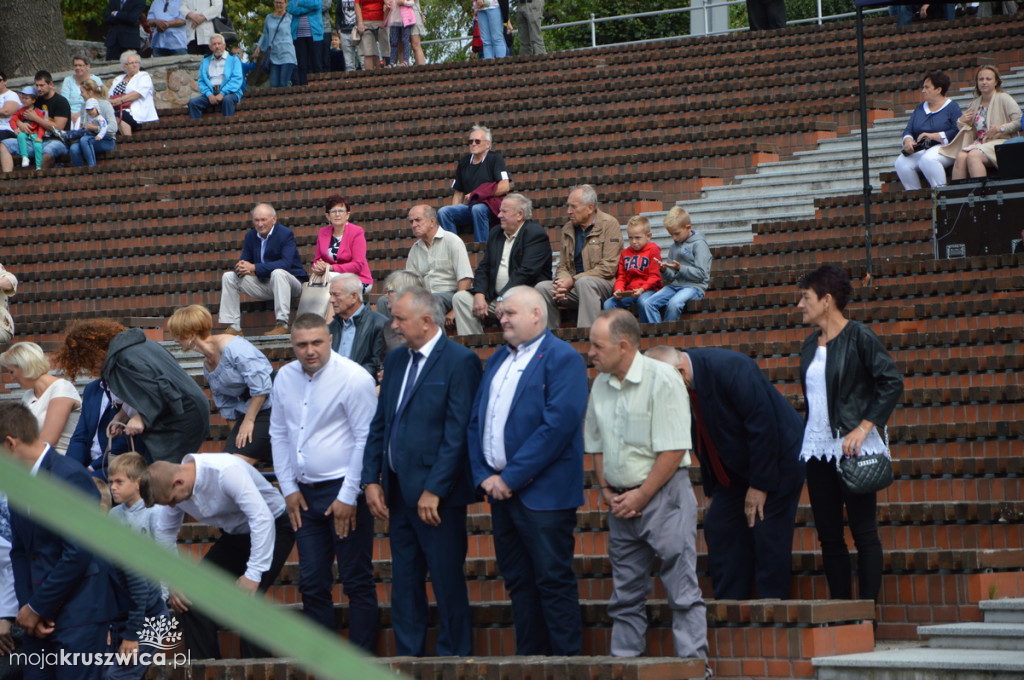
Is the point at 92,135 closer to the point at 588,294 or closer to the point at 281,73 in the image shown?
the point at 281,73

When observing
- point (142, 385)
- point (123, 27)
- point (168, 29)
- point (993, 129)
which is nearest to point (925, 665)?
point (142, 385)

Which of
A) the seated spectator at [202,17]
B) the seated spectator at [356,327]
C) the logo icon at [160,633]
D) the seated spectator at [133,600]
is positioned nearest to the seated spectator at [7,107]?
the seated spectator at [202,17]

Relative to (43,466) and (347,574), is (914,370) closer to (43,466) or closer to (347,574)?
(347,574)

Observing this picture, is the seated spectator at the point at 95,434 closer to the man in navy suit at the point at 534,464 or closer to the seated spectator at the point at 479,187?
the man in navy suit at the point at 534,464

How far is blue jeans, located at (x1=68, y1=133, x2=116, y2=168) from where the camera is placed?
17.3 metres

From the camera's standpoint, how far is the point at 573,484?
5.52 m

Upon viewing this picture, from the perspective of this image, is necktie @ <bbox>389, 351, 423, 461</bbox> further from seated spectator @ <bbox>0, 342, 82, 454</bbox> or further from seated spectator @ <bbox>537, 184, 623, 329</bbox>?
seated spectator @ <bbox>537, 184, 623, 329</bbox>

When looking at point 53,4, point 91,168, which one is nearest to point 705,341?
point 91,168

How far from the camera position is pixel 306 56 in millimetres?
20000

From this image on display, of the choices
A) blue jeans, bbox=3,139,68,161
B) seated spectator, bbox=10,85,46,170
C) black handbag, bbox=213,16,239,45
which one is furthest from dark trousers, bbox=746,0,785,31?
seated spectator, bbox=10,85,46,170

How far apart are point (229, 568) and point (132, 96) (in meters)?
13.2

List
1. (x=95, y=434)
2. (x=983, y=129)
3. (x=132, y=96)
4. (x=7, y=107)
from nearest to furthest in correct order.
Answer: (x=95, y=434) → (x=983, y=129) → (x=7, y=107) → (x=132, y=96)

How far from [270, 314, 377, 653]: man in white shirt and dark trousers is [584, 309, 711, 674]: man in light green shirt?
1.18 m

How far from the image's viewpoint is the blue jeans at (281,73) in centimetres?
1969
